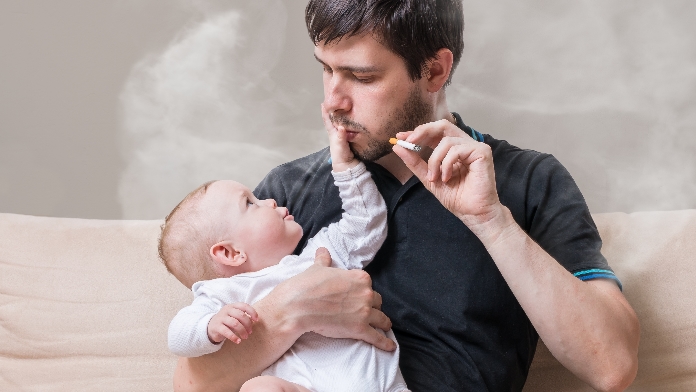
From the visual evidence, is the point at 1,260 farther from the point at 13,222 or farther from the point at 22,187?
the point at 22,187

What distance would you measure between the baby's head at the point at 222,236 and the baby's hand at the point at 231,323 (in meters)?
0.19

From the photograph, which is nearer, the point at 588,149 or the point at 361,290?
the point at 361,290

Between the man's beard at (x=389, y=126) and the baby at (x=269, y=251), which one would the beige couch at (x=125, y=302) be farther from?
the man's beard at (x=389, y=126)

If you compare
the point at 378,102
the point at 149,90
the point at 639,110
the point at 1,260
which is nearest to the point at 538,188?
the point at 378,102

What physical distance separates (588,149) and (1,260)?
1.63m

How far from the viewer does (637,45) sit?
1827 millimetres

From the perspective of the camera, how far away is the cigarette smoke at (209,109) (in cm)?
205

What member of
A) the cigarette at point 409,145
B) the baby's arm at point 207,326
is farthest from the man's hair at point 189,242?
the cigarette at point 409,145

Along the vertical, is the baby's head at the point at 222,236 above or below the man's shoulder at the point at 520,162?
below

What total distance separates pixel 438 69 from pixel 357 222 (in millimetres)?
377

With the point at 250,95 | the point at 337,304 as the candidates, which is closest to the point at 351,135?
the point at 337,304

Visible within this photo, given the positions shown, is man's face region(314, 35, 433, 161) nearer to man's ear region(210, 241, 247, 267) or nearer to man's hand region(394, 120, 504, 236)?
man's hand region(394, 120, 504, 236)

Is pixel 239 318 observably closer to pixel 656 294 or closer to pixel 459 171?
pixel 459 171

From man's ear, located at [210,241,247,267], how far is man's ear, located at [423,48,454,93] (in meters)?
0.54
